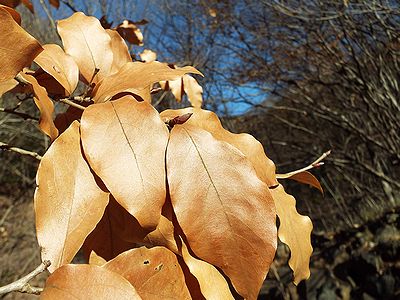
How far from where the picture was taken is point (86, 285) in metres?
0.26

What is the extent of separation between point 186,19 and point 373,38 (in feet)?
7.54

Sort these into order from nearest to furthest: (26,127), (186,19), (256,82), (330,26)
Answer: (330,26), (256,82), (186,19), (26,127)

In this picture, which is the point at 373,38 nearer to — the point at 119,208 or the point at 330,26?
the point at 330,26

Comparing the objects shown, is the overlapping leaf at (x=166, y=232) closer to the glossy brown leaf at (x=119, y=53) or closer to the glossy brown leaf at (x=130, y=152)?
the glossy brown leaf at (x=130, y=152)

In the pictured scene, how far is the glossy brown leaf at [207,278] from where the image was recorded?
30 centimetres

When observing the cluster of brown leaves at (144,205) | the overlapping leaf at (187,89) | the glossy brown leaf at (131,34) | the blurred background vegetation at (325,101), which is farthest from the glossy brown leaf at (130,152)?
the blurred background vegetation at (325,101)

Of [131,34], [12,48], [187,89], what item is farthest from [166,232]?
[131,34]

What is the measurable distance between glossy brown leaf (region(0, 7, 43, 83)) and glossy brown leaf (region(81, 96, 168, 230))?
6 centimetres

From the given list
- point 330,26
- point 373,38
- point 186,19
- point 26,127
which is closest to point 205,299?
point 373,38

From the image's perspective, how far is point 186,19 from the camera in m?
4.67

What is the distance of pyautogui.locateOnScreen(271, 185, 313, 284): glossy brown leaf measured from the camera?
13.9 inches

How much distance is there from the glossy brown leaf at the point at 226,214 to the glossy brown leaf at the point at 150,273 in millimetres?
26

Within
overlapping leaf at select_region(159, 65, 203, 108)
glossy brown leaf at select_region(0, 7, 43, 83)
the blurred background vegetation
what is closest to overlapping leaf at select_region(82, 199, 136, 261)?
glossy brown leaf at select_region(0, 7, 43, 83)

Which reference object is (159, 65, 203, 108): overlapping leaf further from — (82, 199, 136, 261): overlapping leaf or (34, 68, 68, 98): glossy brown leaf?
(82, 199, 136, 261): overlapping leaf
